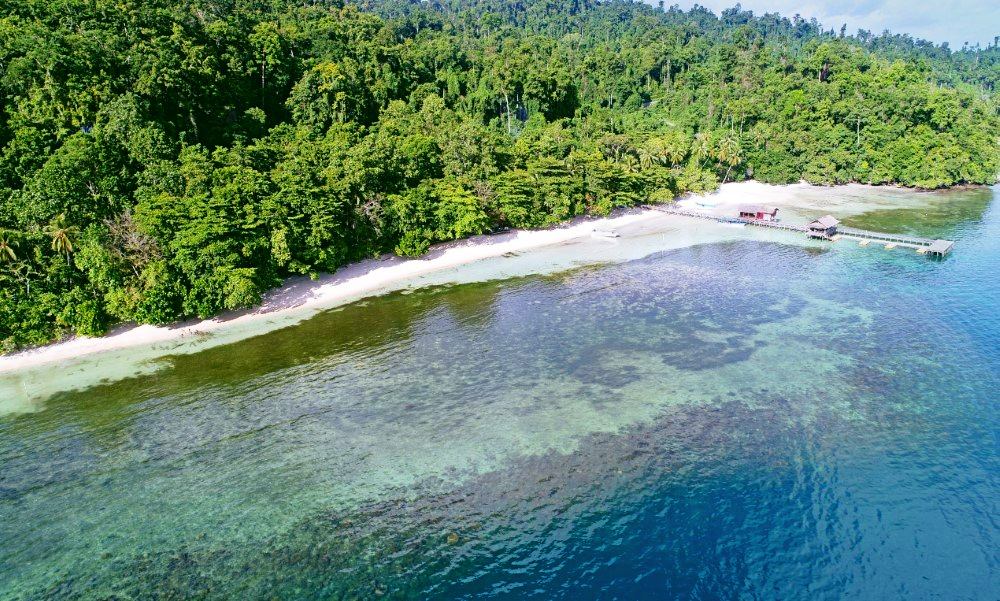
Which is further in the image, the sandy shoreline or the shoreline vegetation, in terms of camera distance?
the shoreline vegetation

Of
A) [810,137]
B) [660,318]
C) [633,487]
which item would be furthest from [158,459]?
[810,137]

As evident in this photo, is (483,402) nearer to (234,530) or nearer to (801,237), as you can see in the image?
(234,530)

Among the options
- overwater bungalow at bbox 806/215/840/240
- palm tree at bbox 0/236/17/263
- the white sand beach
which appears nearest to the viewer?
palm tree at bbox 0/236/17/263

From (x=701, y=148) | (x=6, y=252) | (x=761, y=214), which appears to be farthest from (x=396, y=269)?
(x=701, y=148)

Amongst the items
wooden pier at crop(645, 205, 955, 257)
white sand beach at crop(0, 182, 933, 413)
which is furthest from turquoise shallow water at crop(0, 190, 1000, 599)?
wooden pier at crop(645, 205, 955, 257)

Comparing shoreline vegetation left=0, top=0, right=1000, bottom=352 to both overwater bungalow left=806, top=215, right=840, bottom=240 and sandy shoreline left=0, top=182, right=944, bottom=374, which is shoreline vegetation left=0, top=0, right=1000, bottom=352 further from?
overwater bungalow left=806, top=215, right=840, bottom=240
